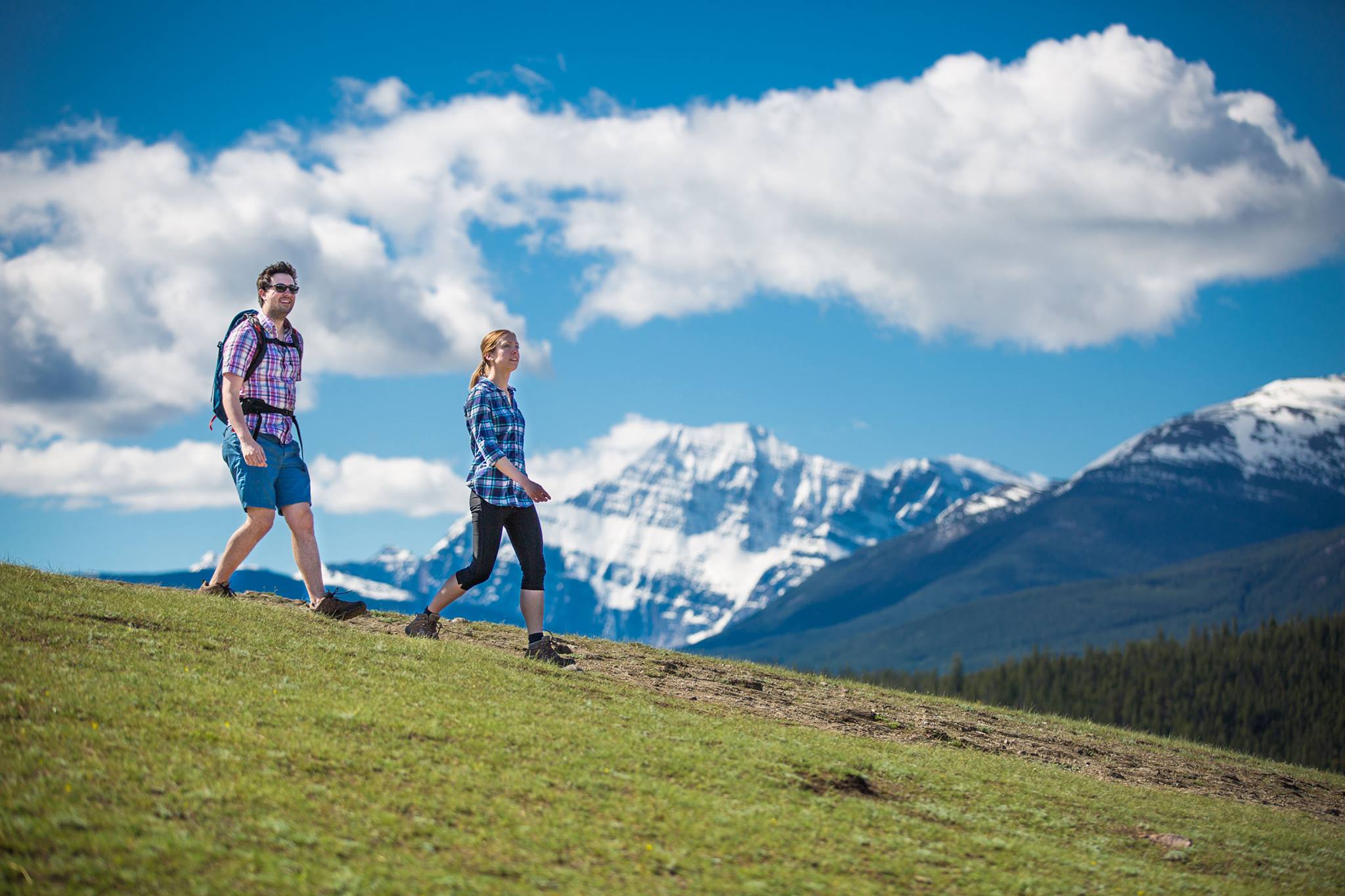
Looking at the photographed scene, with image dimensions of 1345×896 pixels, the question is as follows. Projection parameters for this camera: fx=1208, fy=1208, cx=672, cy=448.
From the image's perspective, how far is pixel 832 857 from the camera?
1030cm

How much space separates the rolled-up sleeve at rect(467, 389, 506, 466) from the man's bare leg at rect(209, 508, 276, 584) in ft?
10.3

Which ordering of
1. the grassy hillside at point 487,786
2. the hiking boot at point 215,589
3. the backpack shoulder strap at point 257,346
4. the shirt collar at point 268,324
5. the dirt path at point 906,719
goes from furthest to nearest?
the hiking boot at point 215,589, the dirt path at point 906,719, the shirt collar at point 268,324, the backpack shoulder strap at point 257,346, the grassy hillside at point 487,786

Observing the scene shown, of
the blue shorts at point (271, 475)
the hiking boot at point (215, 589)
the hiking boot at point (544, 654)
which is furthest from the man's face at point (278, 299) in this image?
the hiking boot at point (544, 654)

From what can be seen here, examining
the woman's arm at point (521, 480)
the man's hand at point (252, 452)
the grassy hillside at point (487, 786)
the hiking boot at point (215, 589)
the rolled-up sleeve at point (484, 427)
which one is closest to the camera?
the grassy hillside at point (487, 786)

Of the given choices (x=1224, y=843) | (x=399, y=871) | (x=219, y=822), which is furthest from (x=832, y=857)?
(x=1224, y=843)

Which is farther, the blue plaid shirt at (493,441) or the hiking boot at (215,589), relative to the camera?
the hiking boot at (215,589)

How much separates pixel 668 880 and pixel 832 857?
182 cm

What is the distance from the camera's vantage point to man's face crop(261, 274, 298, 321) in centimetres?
1706

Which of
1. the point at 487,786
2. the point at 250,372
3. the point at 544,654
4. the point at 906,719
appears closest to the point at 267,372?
the point at 250,372

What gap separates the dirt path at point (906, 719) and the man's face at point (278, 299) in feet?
16.0

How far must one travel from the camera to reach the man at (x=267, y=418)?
1664 centimetres

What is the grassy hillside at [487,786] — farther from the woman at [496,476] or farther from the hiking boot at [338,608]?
the woman at [496,476]

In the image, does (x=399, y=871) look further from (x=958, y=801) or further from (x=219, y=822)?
(x=958, y=801)

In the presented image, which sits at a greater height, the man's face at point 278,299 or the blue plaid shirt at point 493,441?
the man's face at point 278,299
